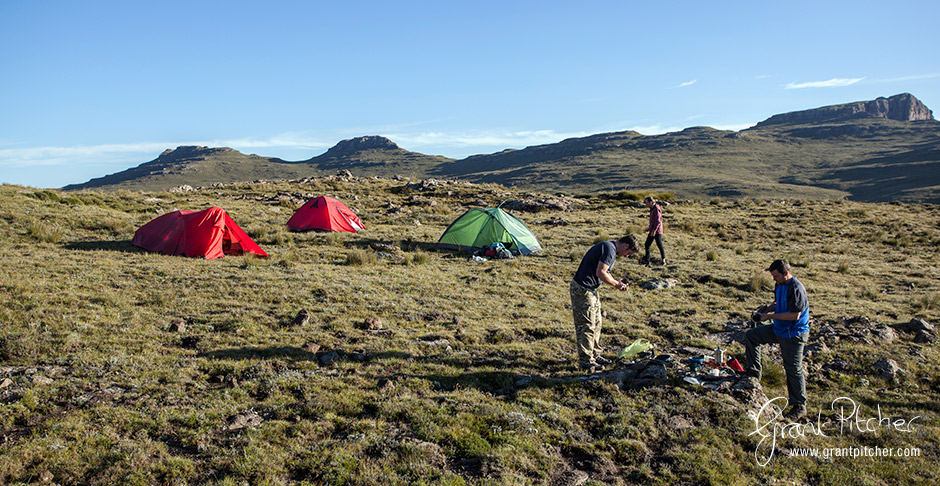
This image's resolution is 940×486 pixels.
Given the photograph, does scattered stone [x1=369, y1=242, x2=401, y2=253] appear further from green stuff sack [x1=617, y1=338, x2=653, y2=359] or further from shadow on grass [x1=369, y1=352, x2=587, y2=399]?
green stuff sack [x1=617, y1=338, x2=653, y2=359]

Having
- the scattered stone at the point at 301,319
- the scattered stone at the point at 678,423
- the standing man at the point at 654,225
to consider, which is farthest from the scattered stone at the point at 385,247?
the scattered stone at the point at 678,423

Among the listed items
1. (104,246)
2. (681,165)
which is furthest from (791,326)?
(681,165)

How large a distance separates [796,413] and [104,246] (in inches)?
702

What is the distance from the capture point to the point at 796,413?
6395 mm

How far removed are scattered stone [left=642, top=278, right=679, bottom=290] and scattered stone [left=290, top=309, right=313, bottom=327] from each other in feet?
30.3

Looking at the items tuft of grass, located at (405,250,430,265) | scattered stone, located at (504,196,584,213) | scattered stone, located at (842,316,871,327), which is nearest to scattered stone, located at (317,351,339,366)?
tuft of grass, located at (405,250,430,265)

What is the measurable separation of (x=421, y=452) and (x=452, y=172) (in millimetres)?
135635

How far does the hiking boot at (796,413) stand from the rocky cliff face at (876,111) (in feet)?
711

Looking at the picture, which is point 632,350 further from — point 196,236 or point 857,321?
point 196,236

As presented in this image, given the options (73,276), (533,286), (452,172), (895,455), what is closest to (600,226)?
(533,286)

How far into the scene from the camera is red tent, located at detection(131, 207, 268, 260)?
1395 cm

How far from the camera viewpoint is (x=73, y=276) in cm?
1059

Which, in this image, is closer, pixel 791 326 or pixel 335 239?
pixel 791 326

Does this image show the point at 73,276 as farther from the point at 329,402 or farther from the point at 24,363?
the point at 329,402
